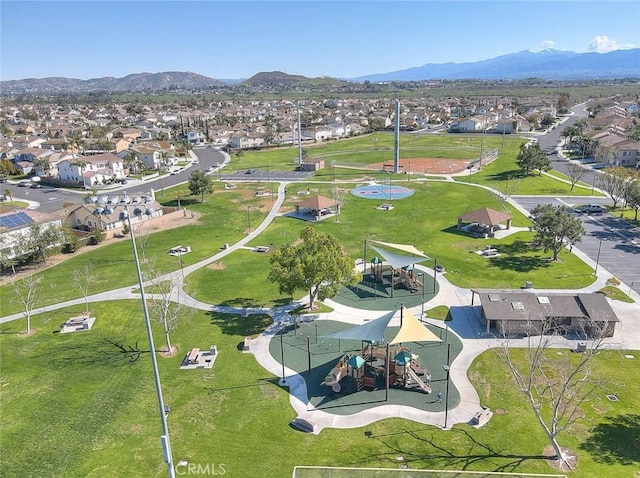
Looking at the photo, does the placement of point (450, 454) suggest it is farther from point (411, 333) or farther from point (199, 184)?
point (199, 184)

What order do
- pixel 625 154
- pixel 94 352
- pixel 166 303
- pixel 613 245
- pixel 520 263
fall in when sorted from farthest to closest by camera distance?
pixel 625 154
pixel 613 245
pixel 520 263
pixel 166 303
pixel 94 352

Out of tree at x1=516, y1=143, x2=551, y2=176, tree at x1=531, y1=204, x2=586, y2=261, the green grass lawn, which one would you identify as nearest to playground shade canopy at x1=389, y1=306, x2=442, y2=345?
the green grass lawn

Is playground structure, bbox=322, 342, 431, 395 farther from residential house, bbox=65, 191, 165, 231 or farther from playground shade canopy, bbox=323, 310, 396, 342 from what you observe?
residential house, bbox=65, 191, 165, 231

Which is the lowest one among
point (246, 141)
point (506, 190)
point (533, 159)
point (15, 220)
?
point (506, 190)

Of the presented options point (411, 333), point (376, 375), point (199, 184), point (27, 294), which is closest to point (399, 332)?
point (411, 333)

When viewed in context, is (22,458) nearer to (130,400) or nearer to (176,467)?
(130,400)
